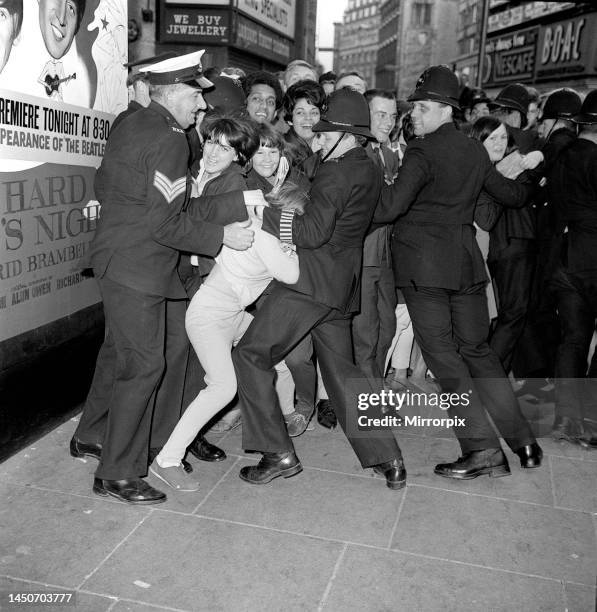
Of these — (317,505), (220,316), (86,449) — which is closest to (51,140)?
(220,316)

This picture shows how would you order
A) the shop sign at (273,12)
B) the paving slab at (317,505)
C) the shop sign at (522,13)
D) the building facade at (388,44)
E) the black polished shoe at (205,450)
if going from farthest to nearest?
the building facade at (388,44) < the shop sign at (522,13) < the shop sign at (273,12) < the black polished shoe at (205,450) < the paving slab at (317,505)

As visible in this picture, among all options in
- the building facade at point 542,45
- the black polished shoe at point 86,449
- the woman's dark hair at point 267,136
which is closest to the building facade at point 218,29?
the woman's dark hair at point 267,136

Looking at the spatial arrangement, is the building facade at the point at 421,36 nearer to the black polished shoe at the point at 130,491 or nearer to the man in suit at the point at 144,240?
the man in suit at the point at 144,240

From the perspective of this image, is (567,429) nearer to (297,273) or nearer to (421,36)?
(297,273)

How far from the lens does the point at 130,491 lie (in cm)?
373

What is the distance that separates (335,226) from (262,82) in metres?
2.12

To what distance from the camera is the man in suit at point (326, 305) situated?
368cm

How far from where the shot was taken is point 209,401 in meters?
3.91

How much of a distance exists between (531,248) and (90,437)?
3211mm

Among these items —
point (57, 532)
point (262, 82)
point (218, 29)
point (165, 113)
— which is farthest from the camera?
point (218, 29)

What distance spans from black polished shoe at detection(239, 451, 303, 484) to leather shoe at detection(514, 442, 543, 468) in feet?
4.32

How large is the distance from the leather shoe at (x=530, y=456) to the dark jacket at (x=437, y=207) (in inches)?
39.8

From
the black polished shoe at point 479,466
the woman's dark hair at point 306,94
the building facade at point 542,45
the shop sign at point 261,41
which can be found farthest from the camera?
the building facade at point 542,45

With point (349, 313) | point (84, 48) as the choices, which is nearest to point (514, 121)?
point (349, 313)
